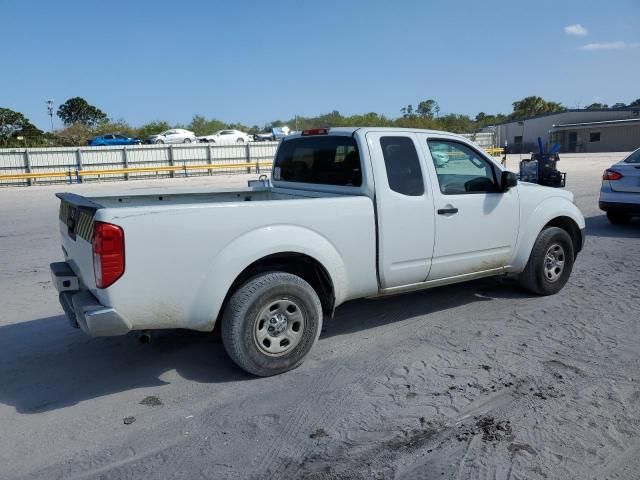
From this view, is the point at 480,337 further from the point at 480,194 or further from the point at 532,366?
the point at 480,194

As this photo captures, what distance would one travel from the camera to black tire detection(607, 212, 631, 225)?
11000 mm

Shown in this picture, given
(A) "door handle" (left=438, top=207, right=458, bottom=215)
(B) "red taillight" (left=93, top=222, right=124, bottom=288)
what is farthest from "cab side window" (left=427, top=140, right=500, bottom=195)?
(B) "red taillight" (left=93, top=222, right=124, bottom=288)

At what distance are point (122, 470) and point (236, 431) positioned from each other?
706 mm

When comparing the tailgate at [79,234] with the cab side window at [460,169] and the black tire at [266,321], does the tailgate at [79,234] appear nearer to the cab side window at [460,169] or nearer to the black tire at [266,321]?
the black tire at [266,321]

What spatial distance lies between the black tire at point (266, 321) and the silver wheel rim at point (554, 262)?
3068 millimetres

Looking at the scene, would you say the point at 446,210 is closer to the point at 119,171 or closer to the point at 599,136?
the point at 119,171

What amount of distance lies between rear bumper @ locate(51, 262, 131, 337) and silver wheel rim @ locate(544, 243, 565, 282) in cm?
452

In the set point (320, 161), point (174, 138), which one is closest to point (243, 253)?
point (320, 161)

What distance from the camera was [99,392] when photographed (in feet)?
13.4

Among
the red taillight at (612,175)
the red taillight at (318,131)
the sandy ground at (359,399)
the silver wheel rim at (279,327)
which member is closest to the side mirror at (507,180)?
the sandy ground at (359,399)

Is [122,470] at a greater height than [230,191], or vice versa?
[230,191]

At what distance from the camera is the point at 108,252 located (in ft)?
11.7

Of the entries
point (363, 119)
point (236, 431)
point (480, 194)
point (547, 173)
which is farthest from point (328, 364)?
point (363, 119)

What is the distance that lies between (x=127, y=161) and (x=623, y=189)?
94.7ft
